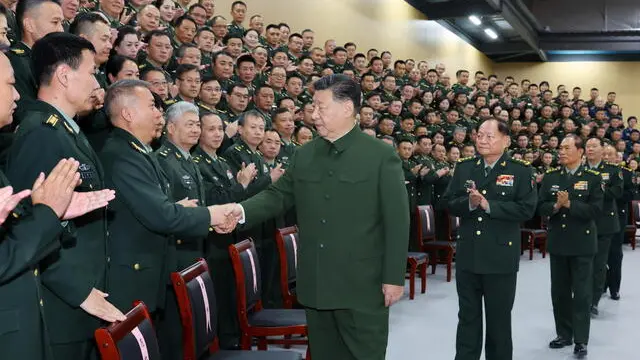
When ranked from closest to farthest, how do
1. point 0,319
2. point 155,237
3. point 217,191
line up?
point 0,319, point 155,237, point 217,191

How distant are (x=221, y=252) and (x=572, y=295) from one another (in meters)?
2.30

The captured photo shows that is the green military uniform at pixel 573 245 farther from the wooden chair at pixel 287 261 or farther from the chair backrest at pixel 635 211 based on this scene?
the chair backrest at pixel 635 211

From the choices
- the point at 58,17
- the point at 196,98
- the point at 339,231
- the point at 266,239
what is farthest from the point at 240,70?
the point at 339,231

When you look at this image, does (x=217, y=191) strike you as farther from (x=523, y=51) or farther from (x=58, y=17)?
(x=523, y=51)

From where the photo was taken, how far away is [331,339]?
2330 mm

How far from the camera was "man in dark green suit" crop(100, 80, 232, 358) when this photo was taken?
2.36 meters

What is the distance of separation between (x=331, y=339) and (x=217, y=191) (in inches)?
64.9

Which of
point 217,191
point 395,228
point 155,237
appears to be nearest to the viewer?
point 395,228

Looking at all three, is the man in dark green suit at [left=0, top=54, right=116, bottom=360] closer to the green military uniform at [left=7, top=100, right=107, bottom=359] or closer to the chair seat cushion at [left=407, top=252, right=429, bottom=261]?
the green military uniform at [left=7, top=100, right=107, bottom=359]

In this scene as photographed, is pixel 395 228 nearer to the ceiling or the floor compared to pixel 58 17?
nearer to the floor

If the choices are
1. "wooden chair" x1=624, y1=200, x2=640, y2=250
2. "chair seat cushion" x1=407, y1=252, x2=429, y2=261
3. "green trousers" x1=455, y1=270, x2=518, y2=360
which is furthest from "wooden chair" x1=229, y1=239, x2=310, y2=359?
"wooden chair" x1=624, y1=200, x2=640, y2=250

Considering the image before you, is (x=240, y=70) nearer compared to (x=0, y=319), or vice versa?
(x=0, y=319)

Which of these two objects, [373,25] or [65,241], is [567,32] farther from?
[65,241]

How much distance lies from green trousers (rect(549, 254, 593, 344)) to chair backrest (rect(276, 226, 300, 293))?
1.73 metres
